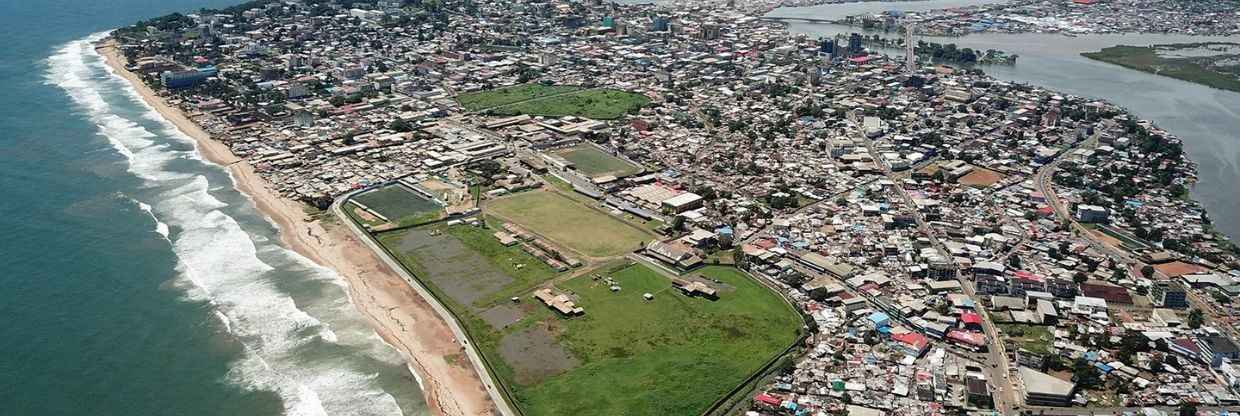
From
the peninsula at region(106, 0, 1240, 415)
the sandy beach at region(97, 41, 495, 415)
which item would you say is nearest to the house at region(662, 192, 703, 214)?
the peninsula at region(106, 0, 1240, 415)

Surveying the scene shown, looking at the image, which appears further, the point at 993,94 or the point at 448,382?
the point at 993,94

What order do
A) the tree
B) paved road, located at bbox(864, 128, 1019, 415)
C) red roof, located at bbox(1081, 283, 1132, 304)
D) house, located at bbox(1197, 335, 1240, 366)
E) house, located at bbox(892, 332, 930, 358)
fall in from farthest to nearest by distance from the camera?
red roof, located at bbox(1081, 283, 1132, 304)
the tree
house, located at bbox(892, 332, 930, 358)
house, located at bbox(1197, 335, 1240, 366)
paved road, located at bbox(864, 128, 1019, 415)

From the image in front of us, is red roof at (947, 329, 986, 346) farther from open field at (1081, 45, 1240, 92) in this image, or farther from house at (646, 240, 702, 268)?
open field at (1081, 45, 1240, 92)

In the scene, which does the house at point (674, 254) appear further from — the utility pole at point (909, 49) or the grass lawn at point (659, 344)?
the utility pole at point (909, 49)

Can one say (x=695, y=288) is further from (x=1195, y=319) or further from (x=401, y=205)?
(x=1195, y=319)

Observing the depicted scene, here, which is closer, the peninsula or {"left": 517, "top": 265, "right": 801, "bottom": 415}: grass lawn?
{"left": 517, "top": 265, "right": 801, "bottom": 415}: grass lawn

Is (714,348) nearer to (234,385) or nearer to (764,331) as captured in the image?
(764,331)

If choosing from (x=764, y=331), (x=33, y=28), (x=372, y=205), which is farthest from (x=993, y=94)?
(x=33, y=28)
